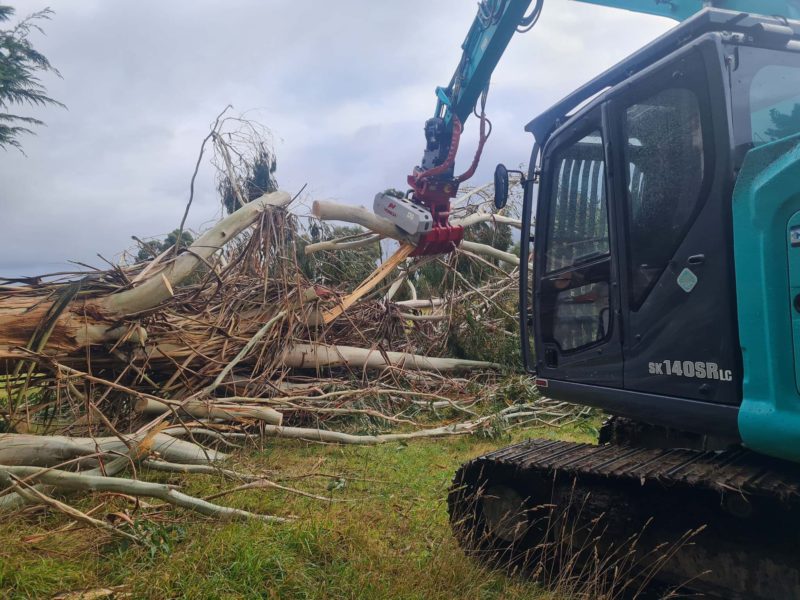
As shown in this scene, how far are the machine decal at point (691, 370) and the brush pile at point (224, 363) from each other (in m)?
2.33

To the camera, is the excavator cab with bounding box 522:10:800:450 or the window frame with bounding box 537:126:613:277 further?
the window frame with bounding box 537:126:613:277

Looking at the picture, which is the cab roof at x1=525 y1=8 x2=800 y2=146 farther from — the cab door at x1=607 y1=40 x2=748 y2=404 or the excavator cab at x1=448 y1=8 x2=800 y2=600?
the cab door at x1=607 y1=40 x2=748 y2=404

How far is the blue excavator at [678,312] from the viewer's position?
2.50 metres

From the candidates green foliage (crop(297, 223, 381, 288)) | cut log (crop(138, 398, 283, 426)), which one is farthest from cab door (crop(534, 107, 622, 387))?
green foliage (crop(297, 223, 381, 288))

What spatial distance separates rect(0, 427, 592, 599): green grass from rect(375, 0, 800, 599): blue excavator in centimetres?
37

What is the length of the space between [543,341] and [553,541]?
1.17m

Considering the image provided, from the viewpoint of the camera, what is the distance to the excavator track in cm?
259

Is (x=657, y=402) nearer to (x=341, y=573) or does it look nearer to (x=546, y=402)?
(x=341, y=573)

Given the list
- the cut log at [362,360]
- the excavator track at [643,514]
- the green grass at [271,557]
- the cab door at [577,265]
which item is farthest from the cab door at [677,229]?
the cut log at [362,360]

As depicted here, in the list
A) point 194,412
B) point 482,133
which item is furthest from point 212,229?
point 482,133

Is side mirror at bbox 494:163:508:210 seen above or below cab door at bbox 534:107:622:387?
above

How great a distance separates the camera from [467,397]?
7.76 m

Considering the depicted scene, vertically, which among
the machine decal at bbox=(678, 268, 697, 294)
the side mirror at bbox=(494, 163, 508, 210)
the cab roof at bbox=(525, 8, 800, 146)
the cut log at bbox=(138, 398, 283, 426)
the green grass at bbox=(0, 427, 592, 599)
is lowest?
the green grass at bbox=(0, 427, 592, 599)

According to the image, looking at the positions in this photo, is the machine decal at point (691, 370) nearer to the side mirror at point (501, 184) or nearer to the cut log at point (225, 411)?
the side mirror at point (501, 184)
